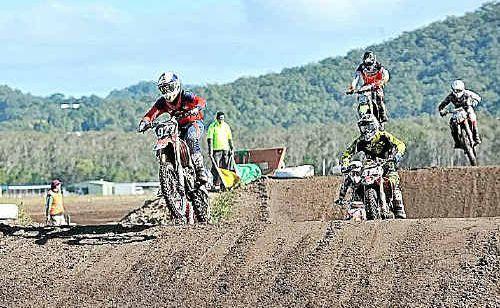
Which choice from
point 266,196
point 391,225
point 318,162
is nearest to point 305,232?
point 391,225

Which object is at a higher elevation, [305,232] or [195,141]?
[195,141]

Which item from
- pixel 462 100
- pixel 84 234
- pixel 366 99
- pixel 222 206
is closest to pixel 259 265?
pixel 84 234

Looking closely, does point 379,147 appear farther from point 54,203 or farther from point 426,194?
point 54,203

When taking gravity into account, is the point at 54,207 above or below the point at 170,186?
below

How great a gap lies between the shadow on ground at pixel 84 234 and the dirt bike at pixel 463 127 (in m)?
10.7

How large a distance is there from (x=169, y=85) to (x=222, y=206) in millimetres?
7935

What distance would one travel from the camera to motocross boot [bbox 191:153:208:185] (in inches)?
563

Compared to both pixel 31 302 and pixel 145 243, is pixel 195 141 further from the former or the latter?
pixel 31 302

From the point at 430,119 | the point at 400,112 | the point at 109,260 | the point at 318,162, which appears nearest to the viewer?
the point at 109,260

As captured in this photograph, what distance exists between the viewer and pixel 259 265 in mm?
10695

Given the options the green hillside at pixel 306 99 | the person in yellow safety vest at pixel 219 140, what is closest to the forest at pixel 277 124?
the green hillside at pixel 306 99

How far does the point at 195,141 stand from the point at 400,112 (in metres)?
164

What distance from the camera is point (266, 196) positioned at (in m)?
22.6

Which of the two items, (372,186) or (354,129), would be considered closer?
(372,186)
